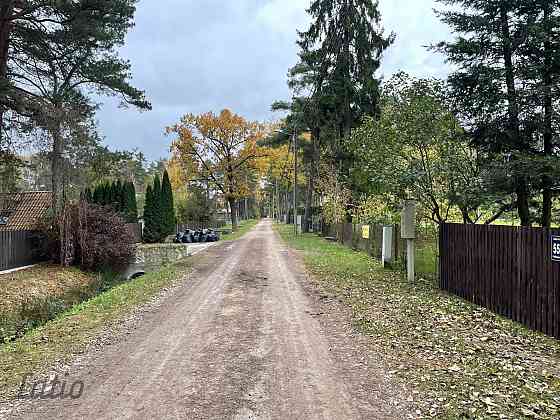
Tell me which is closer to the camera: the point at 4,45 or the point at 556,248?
the point at 556,248

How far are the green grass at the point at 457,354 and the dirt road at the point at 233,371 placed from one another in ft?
1.42

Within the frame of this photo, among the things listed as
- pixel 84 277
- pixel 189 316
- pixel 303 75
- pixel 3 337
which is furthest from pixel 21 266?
pixel 303 75

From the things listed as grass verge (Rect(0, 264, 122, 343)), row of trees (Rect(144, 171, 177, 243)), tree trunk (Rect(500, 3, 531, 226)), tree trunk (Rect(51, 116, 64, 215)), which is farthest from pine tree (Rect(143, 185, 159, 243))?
tree trunk (Rect(500, 3, 531, 226))

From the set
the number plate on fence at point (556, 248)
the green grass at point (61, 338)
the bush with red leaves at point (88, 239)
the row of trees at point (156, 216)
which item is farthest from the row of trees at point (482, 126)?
the row of trees at point (156, 216)

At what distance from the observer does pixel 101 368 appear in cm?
541

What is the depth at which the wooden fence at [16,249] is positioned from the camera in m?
15.8

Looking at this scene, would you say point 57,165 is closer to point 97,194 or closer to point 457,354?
point 457,354

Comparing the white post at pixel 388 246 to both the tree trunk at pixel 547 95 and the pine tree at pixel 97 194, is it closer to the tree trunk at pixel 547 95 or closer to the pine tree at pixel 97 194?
the tree trunk at pixel 547 95

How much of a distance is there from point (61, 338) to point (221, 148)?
34.6 metres

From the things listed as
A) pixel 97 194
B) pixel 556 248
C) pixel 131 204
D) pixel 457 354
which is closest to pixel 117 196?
pixel 97 194

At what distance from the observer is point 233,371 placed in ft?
17.1

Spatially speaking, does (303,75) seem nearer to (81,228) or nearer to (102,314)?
(81,228)

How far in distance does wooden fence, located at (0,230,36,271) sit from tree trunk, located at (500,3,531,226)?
1639 centimetres

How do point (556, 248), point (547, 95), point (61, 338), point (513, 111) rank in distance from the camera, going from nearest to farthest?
point (556, 248)
point (61, 338)
point (547, 95)
point (513, 111)
